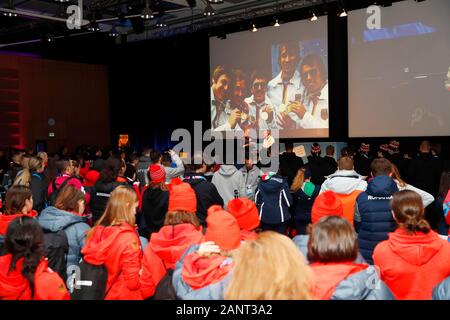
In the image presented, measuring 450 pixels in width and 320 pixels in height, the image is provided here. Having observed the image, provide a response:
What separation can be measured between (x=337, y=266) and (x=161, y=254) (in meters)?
1.09

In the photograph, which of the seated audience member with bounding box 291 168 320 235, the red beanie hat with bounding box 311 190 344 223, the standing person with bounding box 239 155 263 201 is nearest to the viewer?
the red beanie hat with bounding box 311 190 344 223

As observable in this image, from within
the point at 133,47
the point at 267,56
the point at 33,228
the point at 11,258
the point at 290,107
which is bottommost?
the point at 11,258

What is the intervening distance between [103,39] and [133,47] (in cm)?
100

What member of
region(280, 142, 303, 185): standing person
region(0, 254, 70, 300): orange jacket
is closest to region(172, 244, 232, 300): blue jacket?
region(0, 254, 70, 300): orange jacket

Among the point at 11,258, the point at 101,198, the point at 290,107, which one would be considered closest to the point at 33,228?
the point at 11,258

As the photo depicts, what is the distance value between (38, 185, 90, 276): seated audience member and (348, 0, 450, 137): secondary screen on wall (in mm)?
8093

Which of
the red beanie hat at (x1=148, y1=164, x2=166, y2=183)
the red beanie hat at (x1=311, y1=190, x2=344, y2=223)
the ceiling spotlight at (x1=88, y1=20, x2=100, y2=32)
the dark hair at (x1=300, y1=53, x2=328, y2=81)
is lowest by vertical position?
the red beanie hat at (x1=311, y1=190, x2=344, y2=223)

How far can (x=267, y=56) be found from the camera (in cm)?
1163

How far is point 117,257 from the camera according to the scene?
2527 mm

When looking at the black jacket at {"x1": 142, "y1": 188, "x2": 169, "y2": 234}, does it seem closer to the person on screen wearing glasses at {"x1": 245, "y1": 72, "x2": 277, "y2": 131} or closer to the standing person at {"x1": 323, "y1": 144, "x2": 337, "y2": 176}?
the standing person at {"x1": 323, "y1": 144, "x2": 337, "y2": 176}

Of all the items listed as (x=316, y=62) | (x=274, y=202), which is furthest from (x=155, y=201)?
(x=316, y=62)

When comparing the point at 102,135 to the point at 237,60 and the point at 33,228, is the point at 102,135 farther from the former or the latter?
the point at 33,228

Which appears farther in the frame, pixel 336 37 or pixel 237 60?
pixel 237 60

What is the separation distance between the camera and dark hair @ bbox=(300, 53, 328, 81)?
1053 cm
